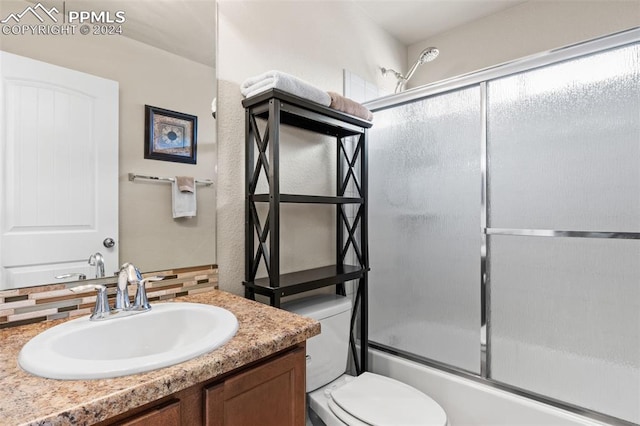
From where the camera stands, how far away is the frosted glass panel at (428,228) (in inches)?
62.2

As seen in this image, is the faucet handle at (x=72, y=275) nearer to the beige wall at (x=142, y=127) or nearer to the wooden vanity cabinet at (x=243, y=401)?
the beige wall at (x=142, y=127)

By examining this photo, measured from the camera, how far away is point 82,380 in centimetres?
61

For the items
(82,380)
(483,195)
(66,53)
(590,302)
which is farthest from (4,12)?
(590,302)

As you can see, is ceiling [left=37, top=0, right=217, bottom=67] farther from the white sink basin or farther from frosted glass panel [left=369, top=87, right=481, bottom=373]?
frosted glass panel [left=369, top=87, right=481, bottom=373]

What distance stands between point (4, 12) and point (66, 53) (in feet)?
0.49

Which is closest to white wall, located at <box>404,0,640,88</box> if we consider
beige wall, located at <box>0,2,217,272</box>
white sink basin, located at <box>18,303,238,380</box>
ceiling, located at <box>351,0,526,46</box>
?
ceiling, located at <box>351,0,526,46</box>

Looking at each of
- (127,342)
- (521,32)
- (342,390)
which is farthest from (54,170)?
(521,32)

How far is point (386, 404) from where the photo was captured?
4.27ft

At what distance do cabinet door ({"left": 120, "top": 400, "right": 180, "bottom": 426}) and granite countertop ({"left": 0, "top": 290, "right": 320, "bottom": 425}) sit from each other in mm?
37

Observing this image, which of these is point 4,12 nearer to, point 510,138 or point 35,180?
point 35,180

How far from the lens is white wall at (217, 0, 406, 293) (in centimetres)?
137

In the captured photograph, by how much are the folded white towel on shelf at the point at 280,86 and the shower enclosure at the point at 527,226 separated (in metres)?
0.62

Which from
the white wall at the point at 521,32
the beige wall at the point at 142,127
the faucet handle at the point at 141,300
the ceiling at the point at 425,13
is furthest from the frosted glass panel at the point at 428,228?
the faucet handle at the point at 141,300

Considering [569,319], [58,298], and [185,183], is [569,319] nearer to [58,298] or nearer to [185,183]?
[185,183]
